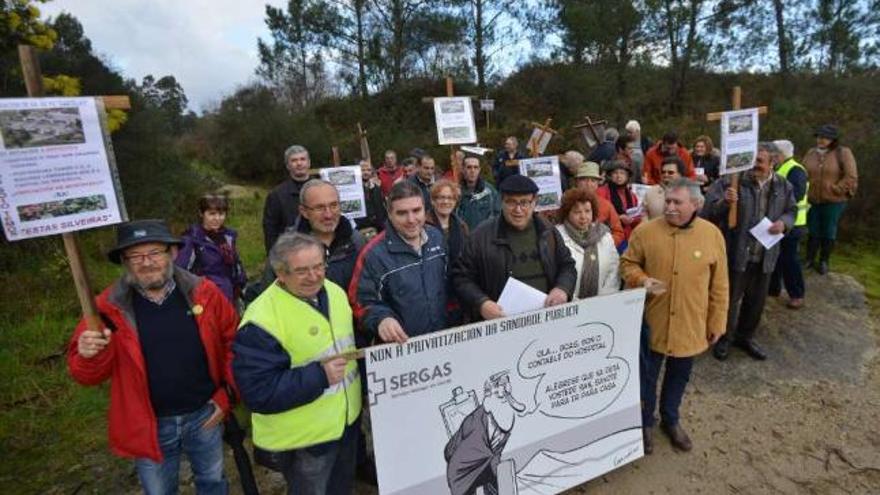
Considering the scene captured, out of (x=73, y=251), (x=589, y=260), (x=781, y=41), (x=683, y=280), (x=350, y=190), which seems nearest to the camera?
(x=73, y=251)

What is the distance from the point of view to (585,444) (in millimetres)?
3307

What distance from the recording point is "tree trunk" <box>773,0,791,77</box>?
1731 centimetres

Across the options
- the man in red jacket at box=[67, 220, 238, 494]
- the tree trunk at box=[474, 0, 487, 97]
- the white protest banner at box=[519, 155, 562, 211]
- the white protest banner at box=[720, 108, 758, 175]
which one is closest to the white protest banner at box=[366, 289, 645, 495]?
the man in red jacket at box=[67, 220, 238, 494]

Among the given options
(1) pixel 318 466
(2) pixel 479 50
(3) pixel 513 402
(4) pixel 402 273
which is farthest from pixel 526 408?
(2) pixel 479 50

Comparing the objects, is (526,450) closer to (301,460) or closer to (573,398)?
(573,398)

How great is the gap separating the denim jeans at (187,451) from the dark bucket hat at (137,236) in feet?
3.12

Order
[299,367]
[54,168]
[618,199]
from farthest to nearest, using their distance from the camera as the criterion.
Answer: [618,199] < [299,367] < [54,168]

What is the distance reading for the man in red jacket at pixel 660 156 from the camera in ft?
25.5

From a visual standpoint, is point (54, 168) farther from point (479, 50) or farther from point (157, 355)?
point (479, 50)

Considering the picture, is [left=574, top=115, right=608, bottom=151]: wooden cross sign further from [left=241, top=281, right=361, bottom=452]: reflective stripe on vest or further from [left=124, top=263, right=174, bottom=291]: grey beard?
[left=124, top=263, right=174, bottom=291]: grey beard

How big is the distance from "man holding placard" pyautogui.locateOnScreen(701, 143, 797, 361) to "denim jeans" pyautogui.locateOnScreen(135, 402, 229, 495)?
16.4 ft

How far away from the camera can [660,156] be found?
323 inches

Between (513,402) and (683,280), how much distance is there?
1.62 metres

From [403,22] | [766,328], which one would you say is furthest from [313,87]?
[766,328]
